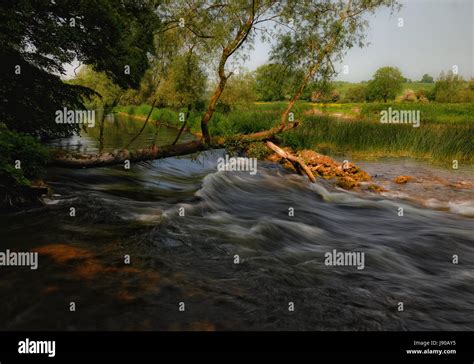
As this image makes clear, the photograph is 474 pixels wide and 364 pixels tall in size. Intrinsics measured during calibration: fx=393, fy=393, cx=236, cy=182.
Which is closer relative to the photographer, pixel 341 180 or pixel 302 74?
pixel 302 74

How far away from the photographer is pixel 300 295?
23.8 feet

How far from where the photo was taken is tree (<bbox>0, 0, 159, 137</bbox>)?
38.1 feet

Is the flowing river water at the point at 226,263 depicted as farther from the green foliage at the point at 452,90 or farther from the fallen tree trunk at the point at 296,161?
the green foliage at the point at 452,90

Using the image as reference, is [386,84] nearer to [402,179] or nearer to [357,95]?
[357,95]

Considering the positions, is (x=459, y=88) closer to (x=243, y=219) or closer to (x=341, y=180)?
(x=341, y=180)

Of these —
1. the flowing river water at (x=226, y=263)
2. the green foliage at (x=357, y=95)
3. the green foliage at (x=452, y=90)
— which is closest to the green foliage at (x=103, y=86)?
the flowing river water at (x=226, y=263)

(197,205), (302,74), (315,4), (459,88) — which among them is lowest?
(197,205)

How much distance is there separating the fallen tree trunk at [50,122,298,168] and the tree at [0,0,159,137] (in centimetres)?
137

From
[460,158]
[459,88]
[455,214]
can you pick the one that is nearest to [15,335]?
[455,214]

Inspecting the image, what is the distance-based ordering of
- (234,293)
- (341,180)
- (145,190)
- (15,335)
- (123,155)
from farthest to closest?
1. (341,180)
2. (145,190)
3. (123,155)
4. (234,293)
5. (15,335)

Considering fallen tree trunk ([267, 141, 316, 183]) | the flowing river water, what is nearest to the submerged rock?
the flowing river water

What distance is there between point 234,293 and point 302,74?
12.7 m

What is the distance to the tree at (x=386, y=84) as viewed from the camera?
108m

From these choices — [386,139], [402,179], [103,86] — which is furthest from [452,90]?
[103,86]
